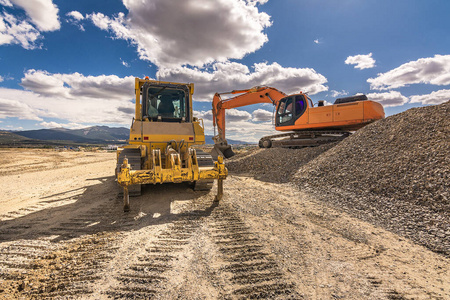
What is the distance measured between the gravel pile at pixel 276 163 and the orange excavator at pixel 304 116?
54.9 inches

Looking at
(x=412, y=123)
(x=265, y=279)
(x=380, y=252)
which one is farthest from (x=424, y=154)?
(x=265, y=279)

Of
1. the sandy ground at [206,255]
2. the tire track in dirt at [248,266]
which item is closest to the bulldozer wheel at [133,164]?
the sandy ground at [206,255]

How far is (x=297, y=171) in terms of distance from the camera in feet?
28.3

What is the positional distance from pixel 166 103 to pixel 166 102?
35mm

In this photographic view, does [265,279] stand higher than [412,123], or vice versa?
[412,123]

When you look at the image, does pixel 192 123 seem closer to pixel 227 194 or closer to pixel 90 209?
pixel 227 194

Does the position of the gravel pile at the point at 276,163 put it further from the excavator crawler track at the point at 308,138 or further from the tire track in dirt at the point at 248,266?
the tire track in dirt at the point at 248,266

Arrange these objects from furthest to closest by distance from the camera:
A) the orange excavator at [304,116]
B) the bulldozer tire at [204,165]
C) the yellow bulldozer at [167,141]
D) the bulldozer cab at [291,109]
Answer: the bulldozer cab at [291,109], the orange excavator at [304,116], the bulldozer tire at [204,165], the yellow bulldozer at [167,141]

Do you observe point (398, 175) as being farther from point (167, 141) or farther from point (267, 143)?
point (267, 143)

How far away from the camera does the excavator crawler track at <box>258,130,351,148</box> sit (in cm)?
1151

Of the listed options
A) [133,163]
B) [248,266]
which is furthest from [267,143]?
[248,266]

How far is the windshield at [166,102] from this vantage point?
270 inches

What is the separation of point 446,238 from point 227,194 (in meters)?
4.61

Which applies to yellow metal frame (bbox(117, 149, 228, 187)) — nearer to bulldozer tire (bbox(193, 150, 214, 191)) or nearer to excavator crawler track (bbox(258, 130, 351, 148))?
bulldozer tire (bbox(193, 150, 214, 191))
